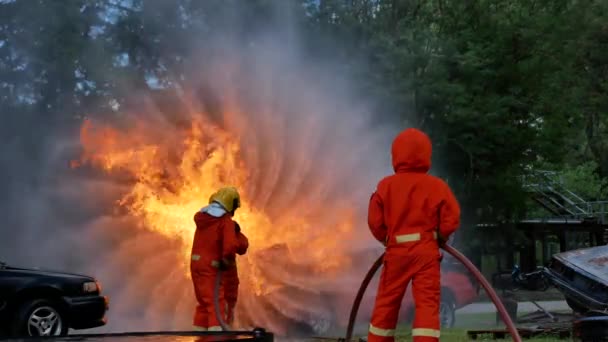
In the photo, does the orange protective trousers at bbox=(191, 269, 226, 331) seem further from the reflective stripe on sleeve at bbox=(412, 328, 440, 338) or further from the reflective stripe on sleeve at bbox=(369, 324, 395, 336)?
the reflective stripe on sleeve at bbox=(412, 328, 440, 338)

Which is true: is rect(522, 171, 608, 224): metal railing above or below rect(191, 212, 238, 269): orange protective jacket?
above

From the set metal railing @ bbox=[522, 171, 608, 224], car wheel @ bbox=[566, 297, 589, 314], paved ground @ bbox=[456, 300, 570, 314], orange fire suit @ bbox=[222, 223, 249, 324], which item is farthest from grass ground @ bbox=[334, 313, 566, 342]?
metal railing @ bbox=[522, 171, 608, 224]

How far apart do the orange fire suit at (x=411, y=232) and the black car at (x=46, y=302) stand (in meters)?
5.89

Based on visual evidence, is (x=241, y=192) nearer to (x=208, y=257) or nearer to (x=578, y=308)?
(x=208, y=257)

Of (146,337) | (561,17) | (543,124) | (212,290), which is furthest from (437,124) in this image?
(146,337)

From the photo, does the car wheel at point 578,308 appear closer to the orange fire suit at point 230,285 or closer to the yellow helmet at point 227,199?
the orange fire suit at point 230,285

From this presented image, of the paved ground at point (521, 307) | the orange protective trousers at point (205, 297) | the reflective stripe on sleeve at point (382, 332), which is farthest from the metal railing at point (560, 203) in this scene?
the reflective stripe on sleeve at point (382, 332)

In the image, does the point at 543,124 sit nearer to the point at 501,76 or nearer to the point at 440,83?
the point at 501,76

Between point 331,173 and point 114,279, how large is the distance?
4.24m

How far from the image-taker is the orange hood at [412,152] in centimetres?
664

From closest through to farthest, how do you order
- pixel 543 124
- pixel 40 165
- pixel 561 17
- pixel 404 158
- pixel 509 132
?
pixel 404 158 < pixel 40 165 < pixel 509 132 < pixel 543 124 < pixel 561 17

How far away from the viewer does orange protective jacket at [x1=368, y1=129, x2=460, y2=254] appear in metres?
6.47

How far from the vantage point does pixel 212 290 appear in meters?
9.42

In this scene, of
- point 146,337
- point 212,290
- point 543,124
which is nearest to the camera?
point 146,337
